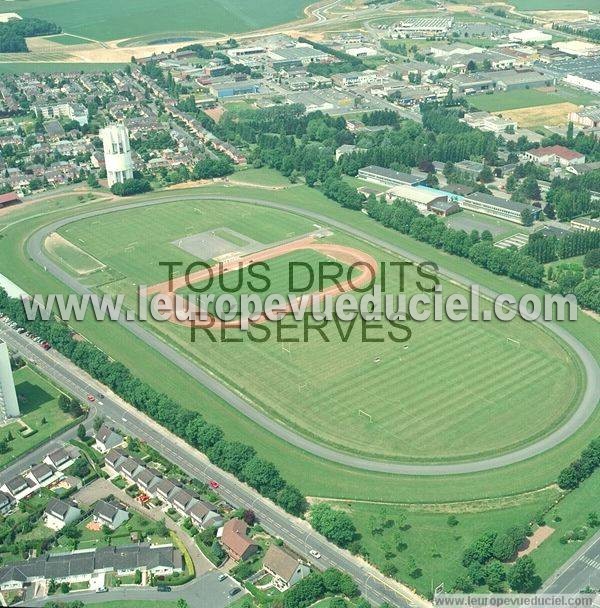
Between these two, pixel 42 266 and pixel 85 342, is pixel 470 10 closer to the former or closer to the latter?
pixel 42 266

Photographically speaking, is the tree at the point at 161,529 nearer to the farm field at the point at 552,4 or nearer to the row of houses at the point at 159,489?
the row of houses at the point at 159,489

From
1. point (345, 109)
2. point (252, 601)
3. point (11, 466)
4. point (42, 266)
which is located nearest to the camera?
point (252, 601)

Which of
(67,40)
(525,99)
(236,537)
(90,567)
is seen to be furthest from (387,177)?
(67,40)

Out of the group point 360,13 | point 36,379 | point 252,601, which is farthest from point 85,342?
point 360,13

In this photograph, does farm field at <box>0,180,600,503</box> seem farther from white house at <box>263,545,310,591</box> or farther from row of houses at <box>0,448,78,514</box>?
row of houses at <box>0,448,78,514</box>

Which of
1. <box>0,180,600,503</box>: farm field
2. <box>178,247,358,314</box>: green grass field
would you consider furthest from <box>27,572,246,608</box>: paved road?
<box>178,247,358,314</box>: green grass field

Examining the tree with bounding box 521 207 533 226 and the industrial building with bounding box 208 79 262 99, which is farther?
the industrial building with bounding box 208 79 262 99
